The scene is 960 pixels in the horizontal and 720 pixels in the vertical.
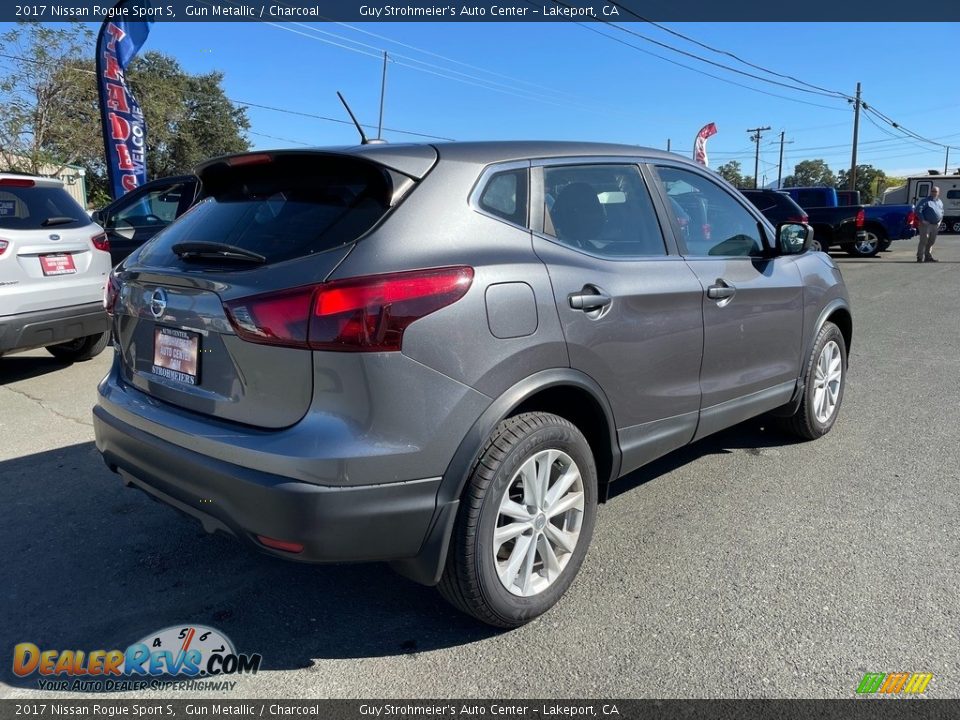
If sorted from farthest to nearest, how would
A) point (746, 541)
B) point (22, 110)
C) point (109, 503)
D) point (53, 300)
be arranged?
point (22, 110)
point (53, 300)
point (109, 503)
point (746, 541)

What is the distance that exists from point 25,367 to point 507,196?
6065mm

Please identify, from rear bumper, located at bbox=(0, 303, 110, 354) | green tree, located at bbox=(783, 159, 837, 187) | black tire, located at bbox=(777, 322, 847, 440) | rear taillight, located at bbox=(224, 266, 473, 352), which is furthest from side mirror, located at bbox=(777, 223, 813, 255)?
green tree, located at bbox=(783, 159, 837, 187)

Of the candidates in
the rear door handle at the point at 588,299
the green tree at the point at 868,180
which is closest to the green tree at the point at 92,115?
the rear door handle at the point at 588,299

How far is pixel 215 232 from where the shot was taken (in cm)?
272

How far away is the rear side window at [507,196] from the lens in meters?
2.62

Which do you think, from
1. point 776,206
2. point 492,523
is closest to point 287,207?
point 492,523

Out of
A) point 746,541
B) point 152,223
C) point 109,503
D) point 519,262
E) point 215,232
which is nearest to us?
point 519,262

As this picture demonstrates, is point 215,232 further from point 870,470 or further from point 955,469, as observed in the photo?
point 955,469

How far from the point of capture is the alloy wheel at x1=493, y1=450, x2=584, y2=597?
2.59 meters

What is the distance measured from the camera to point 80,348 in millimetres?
6992

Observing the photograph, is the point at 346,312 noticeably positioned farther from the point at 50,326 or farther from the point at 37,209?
the point at 37,209

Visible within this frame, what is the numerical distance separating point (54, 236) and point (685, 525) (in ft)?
17.6

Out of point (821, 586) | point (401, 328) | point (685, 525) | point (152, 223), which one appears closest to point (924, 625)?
point (821, 586)

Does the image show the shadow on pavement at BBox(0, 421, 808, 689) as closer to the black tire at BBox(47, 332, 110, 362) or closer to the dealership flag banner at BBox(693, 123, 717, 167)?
A: the black tire at BBox(47, 332, 110, 362)
